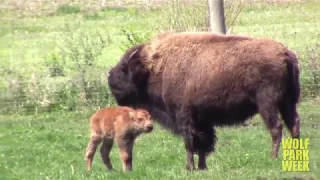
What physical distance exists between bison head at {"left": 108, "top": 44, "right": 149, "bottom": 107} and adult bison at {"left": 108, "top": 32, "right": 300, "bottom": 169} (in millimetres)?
15

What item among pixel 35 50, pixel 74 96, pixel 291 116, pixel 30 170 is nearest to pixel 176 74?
pixel 291 116

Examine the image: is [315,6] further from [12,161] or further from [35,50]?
[12,161]

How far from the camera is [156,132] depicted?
15.6m

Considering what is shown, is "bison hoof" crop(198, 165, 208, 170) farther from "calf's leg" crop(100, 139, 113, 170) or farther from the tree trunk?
the tree trunk

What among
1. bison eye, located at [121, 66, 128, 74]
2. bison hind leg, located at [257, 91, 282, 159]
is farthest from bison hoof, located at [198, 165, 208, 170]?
bison eye, located at [121, 66, 128, 74]

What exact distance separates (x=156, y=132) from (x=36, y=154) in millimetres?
2694

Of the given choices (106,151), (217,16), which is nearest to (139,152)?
(106,151)

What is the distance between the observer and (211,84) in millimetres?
11992

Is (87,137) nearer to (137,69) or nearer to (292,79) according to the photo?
(137,69)

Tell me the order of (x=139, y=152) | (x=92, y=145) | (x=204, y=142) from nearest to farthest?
1. (x=92, y=145)
2. (x=204, y=142)
3. (x=139, y=152)

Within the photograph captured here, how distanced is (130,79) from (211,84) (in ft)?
4.64

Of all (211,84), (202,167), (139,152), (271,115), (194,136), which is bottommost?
(139,152)

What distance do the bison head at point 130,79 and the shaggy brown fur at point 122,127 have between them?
1.55 metres

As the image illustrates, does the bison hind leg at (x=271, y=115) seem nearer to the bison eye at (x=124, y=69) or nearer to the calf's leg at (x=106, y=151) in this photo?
the calf's leg at (x=106, y=151)
